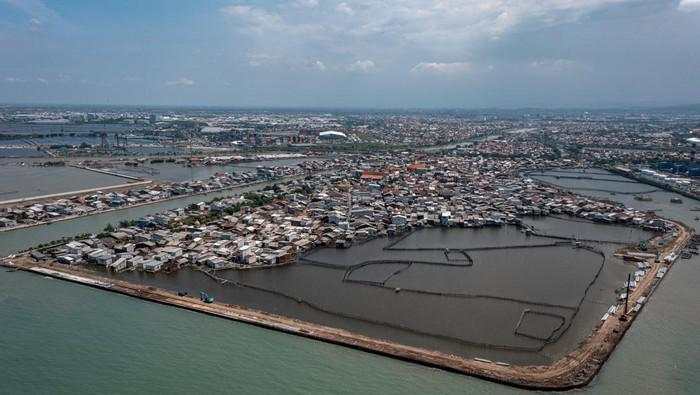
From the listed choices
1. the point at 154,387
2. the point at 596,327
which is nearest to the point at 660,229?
the point at 596,327

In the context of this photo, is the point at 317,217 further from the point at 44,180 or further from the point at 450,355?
the point at 44,180

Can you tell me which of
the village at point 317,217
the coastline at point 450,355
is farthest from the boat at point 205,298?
the village at point 317,217

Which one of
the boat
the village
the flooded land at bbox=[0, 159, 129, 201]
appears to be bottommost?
the boat

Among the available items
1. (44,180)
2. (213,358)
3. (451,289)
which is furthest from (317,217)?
(44,180)

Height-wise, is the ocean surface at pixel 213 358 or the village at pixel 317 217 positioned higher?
the village at pixel 317 217

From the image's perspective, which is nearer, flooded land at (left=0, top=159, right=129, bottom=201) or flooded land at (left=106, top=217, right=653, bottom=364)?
flooded land at (left=106, top=217, right=653, bottom=364)

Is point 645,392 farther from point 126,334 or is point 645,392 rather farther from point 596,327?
point 126,334

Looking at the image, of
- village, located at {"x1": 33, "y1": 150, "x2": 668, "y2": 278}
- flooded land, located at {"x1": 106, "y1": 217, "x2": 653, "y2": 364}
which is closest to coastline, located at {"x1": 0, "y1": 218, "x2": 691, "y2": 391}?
flooded land, located at {"x1": 106, "y1": 217, "x2": 653, "y2": 364}

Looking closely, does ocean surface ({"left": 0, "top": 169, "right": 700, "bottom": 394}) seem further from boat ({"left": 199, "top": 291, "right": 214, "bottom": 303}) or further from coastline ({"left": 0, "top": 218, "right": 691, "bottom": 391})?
boat ({"left": 199, "top": 291, "right": 214, "bottom": 303})

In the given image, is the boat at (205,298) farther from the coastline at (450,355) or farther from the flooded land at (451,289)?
the flooded land at (451,289)
